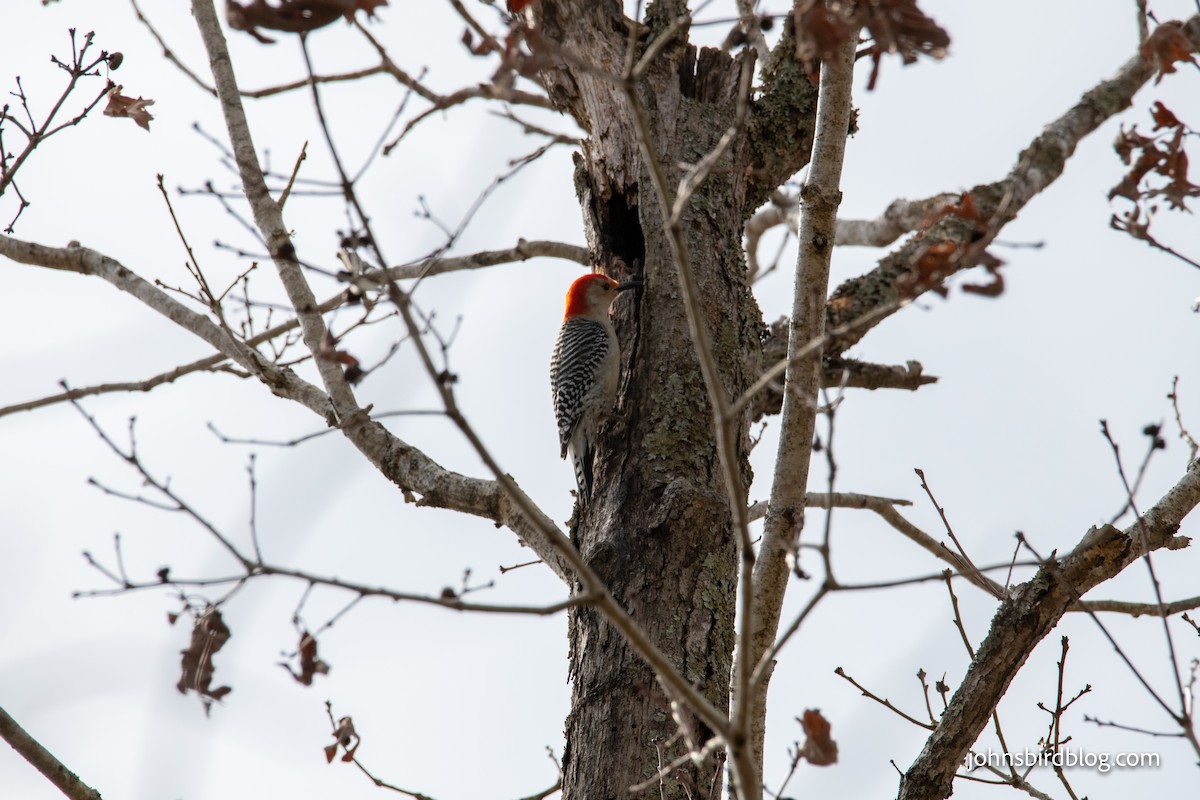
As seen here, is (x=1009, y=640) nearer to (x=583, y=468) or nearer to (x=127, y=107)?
(x=583, y=468)

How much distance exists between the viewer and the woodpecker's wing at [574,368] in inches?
294

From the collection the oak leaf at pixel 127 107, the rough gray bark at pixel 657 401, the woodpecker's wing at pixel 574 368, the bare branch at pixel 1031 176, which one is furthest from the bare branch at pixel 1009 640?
the oak leaf at pixel 127 107

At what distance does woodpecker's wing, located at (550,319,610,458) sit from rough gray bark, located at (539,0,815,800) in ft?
5.04

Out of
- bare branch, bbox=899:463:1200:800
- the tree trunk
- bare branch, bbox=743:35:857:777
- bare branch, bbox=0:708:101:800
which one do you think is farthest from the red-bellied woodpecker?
bare branch, bbox=0:708:101:800

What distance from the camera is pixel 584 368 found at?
25.8 ft

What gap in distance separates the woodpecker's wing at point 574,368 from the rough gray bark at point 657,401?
5.04 feet

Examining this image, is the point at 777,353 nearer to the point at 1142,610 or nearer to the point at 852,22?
the point at 1142,610

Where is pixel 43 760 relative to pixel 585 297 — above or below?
below

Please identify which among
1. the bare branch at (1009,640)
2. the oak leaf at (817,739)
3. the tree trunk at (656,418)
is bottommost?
the oak leaf at (817,739)

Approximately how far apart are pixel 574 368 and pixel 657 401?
2.96 meters

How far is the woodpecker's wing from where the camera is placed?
7.47 metres

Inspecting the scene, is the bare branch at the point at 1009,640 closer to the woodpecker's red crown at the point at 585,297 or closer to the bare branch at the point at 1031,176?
the bare branch at the point at 1031,176

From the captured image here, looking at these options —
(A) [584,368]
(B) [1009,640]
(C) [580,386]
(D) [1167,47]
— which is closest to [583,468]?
(C) [580,386]

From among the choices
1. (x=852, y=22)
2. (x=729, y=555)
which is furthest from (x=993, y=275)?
(x=729, y=555)
